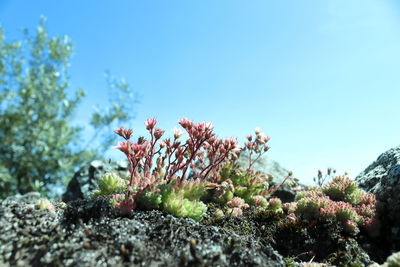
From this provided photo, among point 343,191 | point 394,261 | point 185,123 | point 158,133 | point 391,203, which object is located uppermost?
point 185,123

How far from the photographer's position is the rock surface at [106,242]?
2725 millimetres

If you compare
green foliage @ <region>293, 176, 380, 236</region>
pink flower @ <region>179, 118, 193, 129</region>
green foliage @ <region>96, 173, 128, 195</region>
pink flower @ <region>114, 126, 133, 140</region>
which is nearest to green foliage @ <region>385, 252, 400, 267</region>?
green foliage @ <region>293, 176, 380, 236</region>

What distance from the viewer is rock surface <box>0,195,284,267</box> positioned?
2.72 metres

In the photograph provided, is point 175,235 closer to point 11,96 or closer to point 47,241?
point 47,241

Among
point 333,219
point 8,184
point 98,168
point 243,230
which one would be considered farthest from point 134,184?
point 8,184

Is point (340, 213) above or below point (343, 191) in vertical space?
below

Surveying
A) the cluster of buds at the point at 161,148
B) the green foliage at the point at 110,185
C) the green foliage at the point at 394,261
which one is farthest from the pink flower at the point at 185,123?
the green foliage at the point at 394,261

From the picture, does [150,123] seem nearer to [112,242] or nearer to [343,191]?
[112,242]

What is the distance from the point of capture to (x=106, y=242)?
2957 millimetres

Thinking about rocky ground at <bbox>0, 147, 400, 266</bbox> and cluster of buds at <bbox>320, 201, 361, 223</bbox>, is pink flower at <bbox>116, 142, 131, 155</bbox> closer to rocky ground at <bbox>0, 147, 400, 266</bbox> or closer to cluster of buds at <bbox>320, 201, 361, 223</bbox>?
rocky ground at <bbox>0, 147, 400, 266</bbox>

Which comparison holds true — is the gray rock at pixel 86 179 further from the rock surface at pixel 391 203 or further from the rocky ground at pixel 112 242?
the rock surface at pixel 391 203

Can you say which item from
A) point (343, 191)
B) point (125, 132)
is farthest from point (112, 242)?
point (343, 191)

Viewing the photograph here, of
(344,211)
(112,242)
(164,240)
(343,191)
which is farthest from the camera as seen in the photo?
(343,191)

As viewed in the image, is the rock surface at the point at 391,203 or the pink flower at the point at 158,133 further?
the rock surface at the point at 391,203
